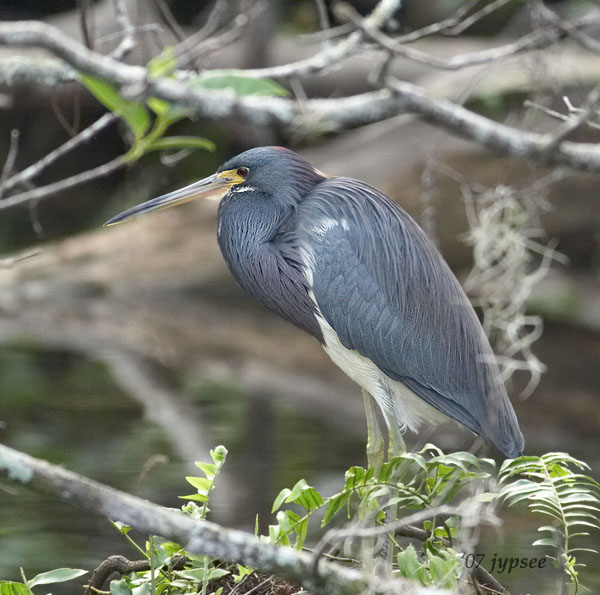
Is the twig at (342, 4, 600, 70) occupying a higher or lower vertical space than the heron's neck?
higher

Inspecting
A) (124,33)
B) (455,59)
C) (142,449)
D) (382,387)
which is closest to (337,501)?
(382,387)

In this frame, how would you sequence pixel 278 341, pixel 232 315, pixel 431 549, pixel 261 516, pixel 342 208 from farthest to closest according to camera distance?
pixel 232 315 → pixel 278 341 → pixel 261 516 → pixel 342 208 → pixel 431 549

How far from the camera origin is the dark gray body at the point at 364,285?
3262 millimetres

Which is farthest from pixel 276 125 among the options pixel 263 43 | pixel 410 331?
pixel 263 43

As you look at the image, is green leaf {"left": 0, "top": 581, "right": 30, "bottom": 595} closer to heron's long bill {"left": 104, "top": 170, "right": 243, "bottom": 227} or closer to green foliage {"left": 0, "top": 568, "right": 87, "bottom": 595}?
green foliage {"left": 0, "top": 568, "right": 87, "bottom": 595}

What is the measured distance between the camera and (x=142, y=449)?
17.4ft

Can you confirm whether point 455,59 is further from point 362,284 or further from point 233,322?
point 233,322

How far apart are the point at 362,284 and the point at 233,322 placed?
5.58m

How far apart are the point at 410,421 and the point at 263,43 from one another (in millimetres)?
6747

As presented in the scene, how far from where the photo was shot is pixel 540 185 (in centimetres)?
389

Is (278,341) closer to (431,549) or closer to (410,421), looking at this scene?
(410,421)

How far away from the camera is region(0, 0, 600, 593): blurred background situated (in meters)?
4.57

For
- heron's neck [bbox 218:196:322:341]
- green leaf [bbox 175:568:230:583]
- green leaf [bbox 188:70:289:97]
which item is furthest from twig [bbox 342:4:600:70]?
green leaf [bbox 175:568:230:583]

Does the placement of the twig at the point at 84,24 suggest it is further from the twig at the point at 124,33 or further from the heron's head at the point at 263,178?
the heron's head at the point at 263,178
